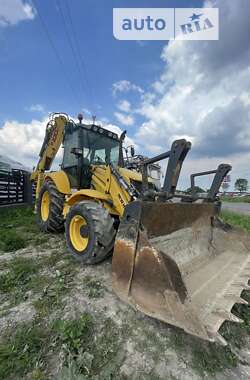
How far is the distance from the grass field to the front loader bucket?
0.29 meters

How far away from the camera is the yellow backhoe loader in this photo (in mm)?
2016

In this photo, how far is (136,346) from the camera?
6.41ft

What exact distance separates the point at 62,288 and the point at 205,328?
6.08 feet

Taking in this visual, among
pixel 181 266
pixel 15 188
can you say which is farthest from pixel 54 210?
pixel 15 188

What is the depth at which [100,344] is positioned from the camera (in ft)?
6.39

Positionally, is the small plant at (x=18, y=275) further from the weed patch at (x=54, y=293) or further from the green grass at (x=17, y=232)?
the green grass at (x=17, y=232)

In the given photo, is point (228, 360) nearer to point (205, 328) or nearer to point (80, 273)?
point (205, 328)

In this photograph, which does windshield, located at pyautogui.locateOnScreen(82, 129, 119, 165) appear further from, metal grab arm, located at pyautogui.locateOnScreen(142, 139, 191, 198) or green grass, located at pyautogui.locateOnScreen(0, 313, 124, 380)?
green grass, located at pyautogui.locateOnScreen(0, 313, 124, 380)

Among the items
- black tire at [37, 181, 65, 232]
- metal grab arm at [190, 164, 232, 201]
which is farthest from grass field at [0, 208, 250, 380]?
black tire at [37, 181, 65, 232]

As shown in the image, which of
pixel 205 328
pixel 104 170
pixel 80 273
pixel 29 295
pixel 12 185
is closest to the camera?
pixel 205 328

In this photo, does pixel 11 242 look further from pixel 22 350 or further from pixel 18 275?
pixel 22 350

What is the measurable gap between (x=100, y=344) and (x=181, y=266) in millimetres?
1341

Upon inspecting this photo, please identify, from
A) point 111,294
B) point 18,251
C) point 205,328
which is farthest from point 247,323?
point 18,251

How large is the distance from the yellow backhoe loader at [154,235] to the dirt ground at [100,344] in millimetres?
294
